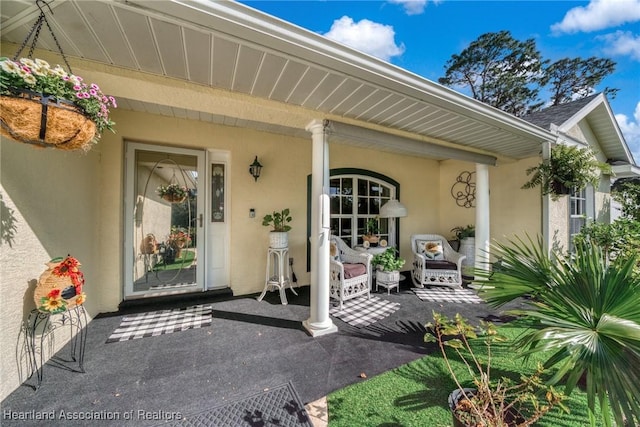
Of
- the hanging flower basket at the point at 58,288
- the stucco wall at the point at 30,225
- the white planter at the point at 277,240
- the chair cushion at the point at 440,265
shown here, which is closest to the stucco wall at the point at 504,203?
the chair cushion at the point at 440,265

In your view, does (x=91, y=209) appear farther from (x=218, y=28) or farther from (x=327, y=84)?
(x=327, y=84)

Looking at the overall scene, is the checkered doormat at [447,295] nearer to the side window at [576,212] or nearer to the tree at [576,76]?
the side window at [576,212]

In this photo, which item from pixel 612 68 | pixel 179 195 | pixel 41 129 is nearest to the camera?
pixel 41 129

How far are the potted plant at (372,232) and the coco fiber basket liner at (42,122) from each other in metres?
4.23

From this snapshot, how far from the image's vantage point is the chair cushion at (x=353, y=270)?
3.62m

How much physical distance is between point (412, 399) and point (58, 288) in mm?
2953

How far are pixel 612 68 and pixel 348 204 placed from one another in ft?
56.7

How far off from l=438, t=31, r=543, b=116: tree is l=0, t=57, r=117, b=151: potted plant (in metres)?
16.6

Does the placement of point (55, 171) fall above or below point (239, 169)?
below

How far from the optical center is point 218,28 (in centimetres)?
148

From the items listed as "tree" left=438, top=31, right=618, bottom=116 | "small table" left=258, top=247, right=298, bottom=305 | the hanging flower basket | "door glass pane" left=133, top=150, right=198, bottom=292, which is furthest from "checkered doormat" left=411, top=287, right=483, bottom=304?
"tree" left=438, top=31, right=618, bottom=116

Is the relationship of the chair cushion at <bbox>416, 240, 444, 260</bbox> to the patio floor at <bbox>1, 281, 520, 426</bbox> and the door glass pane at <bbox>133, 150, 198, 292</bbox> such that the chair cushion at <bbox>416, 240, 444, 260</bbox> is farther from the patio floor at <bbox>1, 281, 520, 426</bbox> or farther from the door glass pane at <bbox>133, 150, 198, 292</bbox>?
the door glass pane at <bbox>133, 150, 198, 292</bbox>

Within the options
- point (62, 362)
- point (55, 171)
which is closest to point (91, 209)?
point (55, 171)

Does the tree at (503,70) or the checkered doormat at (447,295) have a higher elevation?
the tree at (503,70)
